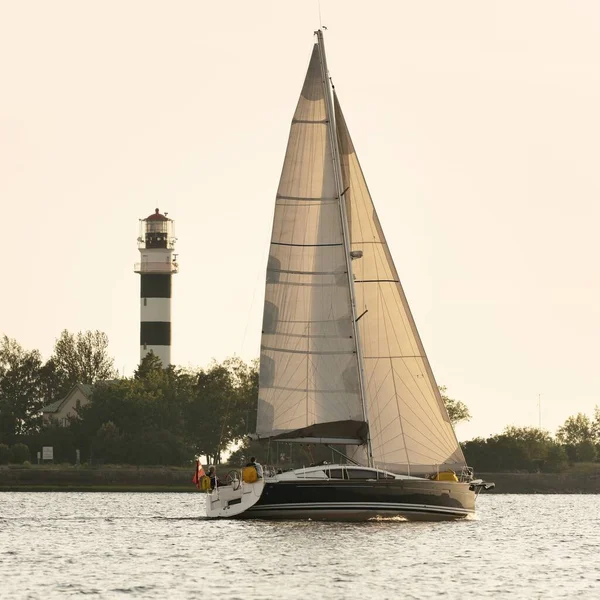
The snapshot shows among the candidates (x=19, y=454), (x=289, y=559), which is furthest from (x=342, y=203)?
(x=19, y=454)

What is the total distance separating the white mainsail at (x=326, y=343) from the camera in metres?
65.9

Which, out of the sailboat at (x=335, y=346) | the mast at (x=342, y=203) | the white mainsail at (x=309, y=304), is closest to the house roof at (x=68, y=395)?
the sailboat at (x=335, y=346)

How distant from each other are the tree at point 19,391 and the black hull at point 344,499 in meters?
95.9

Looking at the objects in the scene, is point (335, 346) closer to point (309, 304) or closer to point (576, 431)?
point (309, 304)

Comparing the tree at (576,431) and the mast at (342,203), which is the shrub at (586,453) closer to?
the tree at (576,431)

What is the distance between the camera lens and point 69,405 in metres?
160

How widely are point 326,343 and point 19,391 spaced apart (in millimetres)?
107575

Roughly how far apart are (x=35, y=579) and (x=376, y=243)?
79.0 ft

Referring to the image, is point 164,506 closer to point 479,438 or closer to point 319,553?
point 319,553

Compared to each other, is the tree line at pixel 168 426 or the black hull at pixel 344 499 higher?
the tree line at pixel 168 426

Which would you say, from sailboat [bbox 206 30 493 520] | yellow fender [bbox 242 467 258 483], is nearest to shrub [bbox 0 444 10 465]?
sailboat [bbox 206 30 493 520]

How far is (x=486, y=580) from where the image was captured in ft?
163

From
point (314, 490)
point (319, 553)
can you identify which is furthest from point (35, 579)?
point (314, 490)

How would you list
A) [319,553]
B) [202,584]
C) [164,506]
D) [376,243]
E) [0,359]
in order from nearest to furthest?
[202,584]
[319,553]
[376,243]
[164,506]
[0,359]
